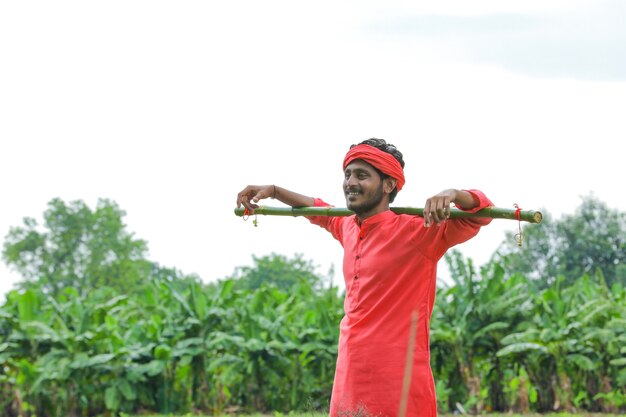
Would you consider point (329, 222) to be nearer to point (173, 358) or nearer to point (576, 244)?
point (173, 358)

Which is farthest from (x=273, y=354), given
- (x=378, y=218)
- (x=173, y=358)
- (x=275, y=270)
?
(x=275, y=270)

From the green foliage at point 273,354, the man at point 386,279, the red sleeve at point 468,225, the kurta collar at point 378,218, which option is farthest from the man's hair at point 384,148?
the green foliage at point 273,354

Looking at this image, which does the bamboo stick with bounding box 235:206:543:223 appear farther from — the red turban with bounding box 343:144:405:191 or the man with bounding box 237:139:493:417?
the red turban with bounding box 343:144:405:191

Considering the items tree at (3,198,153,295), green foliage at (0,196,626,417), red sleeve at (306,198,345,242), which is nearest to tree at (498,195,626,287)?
tree at (3,198,153,295)

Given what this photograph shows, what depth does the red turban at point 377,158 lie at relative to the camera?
11.2ft

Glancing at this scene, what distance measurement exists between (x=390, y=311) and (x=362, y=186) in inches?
18.5

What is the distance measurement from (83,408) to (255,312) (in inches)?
71.9

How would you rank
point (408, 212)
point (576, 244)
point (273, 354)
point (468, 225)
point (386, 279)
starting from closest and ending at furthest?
point (468, 225), point (386, 279), point (408, 212), point (273, 354), point (576, 244)

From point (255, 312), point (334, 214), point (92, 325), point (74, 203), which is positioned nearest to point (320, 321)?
point (255, 312)

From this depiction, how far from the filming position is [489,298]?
8.81m

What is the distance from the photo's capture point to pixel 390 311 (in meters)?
3.29

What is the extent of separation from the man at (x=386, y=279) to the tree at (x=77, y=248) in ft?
148

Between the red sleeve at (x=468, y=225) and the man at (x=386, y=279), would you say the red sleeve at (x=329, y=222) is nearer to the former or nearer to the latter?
the man at (x=386, y=279)

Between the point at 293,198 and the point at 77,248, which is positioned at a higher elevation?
the point at 77,248
